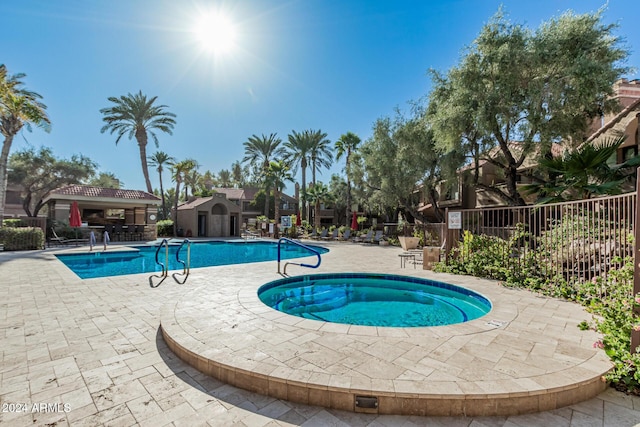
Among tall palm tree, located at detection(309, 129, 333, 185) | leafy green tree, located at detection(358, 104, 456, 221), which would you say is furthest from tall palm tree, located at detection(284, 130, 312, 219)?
leafy green tree, located at detection(358, 104, 456, 221)

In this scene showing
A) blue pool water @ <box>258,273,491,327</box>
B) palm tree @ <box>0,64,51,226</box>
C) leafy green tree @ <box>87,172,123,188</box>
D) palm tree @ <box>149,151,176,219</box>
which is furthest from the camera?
leafy green tree @ <box>87,172,123,188</box>

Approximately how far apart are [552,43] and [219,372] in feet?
43.8

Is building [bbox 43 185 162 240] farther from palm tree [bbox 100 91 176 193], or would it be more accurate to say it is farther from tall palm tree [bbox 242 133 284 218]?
tall palm tree [bbox 242 133 284 218]

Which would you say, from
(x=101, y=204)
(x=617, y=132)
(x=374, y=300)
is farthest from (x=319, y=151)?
(x=374, y=300)

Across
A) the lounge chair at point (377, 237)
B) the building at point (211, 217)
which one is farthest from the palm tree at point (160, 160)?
the lounge chair at point (377, 237)

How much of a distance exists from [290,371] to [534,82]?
12.1 meters

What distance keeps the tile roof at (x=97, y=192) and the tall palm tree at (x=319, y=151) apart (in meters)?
15.9

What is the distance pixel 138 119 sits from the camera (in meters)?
25.2

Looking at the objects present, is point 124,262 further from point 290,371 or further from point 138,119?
point 138,119

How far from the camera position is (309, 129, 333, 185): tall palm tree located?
96.6ft

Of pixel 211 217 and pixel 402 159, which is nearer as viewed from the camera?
pixel 402 159

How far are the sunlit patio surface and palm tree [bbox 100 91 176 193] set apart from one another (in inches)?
992

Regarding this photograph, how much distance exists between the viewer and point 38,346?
3.49 meters

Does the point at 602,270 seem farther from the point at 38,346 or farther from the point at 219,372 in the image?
the point at 38,346
